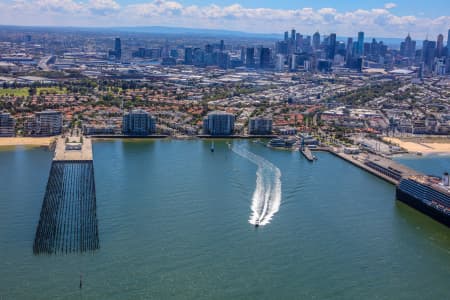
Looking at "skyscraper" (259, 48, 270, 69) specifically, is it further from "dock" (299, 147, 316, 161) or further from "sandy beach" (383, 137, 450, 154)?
"dock" (299, 147, 316, 161)

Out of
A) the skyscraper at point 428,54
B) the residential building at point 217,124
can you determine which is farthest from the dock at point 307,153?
the skyscraper at point 428,54

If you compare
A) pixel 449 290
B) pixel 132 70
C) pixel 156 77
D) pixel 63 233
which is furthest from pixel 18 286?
pixel 132 70

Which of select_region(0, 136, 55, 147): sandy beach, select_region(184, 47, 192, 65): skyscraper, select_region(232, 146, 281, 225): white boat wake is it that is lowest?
select_region(0, 136, 55, 147): sandy beach

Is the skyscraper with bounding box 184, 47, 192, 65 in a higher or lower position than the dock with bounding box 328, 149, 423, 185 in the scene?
higher

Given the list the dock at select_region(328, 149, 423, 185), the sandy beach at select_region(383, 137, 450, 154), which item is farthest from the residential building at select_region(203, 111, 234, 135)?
the sandy beach at select_region(383, 137, 450, 154)

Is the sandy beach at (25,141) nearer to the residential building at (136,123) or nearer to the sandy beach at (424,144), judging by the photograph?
the residential building at (136,123)

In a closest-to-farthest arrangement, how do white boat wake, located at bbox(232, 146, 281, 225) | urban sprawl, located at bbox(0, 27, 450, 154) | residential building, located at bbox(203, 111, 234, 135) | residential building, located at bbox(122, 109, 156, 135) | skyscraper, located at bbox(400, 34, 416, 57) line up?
white boat wake, located at bbox(232, 146, 281, 225) → residential building, located at bbox(122, 109, 156, 135) → residential building, located at bbox(203, 111, 234, 135) → urban sprawl, located at bbox(0, 27, 450, 154) → skyscraper, located at bbox(400, 34, 416, 57)

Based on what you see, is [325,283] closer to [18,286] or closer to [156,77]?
[18,286]
